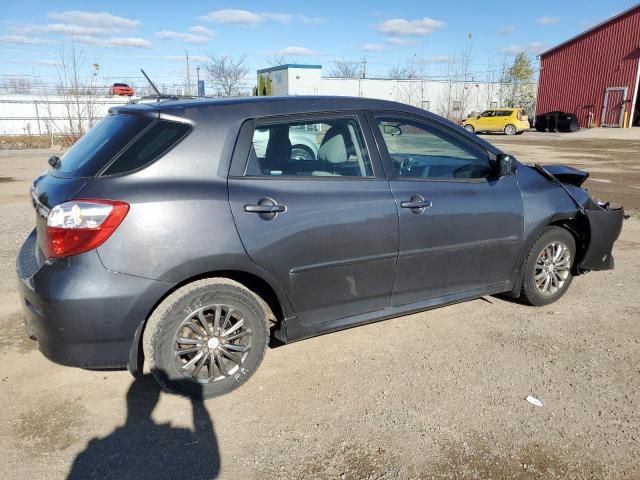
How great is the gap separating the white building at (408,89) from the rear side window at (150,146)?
36706 millimetres

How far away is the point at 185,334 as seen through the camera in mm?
2953

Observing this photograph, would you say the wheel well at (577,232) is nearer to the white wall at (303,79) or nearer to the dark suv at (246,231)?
the dark suv at (246,231)

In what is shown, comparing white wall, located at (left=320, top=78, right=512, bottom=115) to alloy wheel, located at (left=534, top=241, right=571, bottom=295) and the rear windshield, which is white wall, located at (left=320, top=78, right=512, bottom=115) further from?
the rear windshield

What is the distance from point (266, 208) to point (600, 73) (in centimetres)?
4191

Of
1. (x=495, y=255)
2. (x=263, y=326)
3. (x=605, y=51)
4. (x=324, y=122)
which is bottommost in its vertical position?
(x=263, y=326)

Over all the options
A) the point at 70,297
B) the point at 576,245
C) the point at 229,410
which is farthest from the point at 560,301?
the point at 70,297

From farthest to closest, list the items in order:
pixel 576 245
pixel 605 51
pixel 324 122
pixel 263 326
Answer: pixel 605 51
pixel 576 245
pixel 324 122
pixel 263 326

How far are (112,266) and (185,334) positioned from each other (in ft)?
1.98

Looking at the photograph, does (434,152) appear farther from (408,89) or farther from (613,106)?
(408,89)

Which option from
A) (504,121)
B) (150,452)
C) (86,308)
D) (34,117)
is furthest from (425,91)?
(150,452)

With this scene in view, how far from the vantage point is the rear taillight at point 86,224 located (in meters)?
2.60

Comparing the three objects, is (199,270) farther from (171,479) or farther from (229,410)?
(171,479)

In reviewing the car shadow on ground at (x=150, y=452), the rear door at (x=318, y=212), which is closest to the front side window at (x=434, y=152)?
the rear door at (x=318, y=212)

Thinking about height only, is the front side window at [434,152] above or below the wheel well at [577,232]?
above
